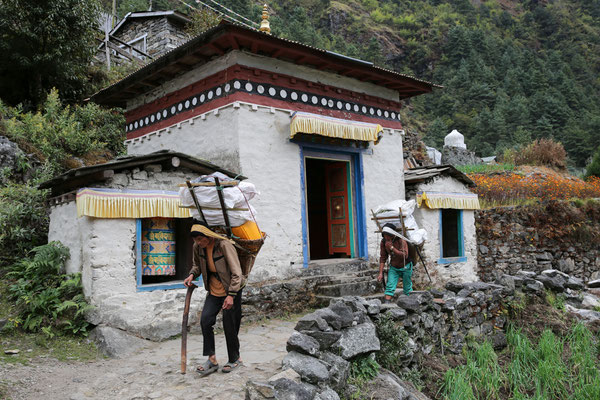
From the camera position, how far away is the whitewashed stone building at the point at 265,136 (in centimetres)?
A: 601

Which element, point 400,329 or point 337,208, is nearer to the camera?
point 400,329

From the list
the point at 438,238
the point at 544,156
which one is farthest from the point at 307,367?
the point at 544,156

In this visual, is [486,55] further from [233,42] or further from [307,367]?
[307,367]

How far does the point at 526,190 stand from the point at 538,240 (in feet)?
6.52

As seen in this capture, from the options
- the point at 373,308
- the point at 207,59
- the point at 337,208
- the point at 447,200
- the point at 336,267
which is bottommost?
the point at 373,308

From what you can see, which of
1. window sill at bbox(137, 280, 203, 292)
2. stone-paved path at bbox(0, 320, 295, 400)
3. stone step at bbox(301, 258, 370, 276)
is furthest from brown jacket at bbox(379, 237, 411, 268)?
window sill at bbox(137, 280, 203, 292)

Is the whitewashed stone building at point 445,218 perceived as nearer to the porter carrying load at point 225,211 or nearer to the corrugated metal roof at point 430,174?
the corrugated metal roof at point 430,174

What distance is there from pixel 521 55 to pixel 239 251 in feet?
180

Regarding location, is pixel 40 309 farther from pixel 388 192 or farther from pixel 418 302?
pixel 388 192

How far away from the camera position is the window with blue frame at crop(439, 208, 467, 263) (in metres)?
10.5

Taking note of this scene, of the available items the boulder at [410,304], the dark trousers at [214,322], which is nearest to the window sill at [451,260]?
the boulder at [410,304]

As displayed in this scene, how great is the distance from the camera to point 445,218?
10727 mm

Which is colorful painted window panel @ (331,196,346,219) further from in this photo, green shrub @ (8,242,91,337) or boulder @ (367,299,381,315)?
green shrub @ (8,242,91,337)

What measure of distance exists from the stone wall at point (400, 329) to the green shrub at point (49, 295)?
3.23 metres
